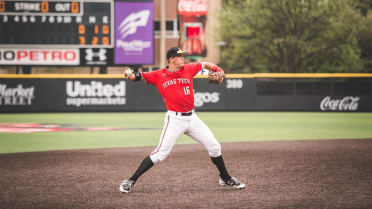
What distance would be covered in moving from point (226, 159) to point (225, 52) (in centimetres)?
2773

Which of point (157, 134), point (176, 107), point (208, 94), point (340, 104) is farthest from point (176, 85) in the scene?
point (340, 104)

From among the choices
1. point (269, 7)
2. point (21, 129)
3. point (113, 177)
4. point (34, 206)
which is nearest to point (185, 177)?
point (113, 177)

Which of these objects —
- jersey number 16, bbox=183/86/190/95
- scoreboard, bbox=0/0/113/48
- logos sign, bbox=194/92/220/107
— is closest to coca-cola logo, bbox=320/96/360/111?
logos sign, bbox=194/92/220/107

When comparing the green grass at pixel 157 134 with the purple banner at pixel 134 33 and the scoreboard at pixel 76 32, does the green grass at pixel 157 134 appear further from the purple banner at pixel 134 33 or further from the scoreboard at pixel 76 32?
the purple banner at pixel 134 33

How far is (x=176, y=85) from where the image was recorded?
596cm

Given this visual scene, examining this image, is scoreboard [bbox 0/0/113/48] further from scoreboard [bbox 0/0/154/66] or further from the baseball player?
the baseball player

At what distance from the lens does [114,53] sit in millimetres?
21734

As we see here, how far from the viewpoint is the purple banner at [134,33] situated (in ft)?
71.7

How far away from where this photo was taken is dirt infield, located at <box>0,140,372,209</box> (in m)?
5.33

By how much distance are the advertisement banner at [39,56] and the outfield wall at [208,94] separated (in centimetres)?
70

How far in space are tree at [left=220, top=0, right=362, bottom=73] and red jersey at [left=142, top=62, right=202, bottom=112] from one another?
89.2 ft

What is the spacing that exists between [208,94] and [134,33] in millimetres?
4363

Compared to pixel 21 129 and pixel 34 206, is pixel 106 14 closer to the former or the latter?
pixel 21 129

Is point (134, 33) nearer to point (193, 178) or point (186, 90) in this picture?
point (193, 178)
